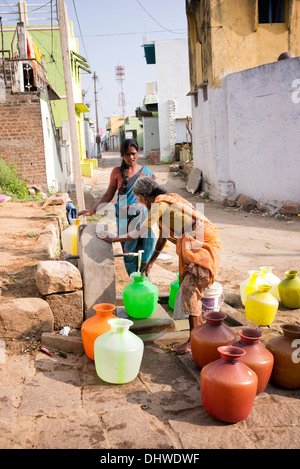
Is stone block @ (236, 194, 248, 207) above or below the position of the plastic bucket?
above

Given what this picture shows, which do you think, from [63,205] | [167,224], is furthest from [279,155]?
[167,224]

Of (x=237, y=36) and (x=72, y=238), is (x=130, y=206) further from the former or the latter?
(x=237, y=36)

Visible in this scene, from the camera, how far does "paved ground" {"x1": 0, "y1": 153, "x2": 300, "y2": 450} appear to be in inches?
89.4

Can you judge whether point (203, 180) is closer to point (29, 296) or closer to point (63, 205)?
point (63, 205)

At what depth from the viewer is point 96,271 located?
3697mm

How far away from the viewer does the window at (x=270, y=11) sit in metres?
11.8

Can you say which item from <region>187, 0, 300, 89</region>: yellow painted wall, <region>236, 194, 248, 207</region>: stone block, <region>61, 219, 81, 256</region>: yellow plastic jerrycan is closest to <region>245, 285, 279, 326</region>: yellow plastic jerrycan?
<region>61, 219, 81, 256</region>: yellow plastic jerrycan

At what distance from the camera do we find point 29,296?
3.74 m

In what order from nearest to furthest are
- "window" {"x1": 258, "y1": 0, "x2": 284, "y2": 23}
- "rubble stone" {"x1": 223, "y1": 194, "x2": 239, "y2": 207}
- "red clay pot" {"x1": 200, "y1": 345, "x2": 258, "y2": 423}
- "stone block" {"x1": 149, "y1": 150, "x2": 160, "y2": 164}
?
"red clay pot" {"x1": 200, "y1": 345, "x2": 258, "y2": 423} < "rubble stone" {"x1": 223, "y1": 194, "x2": 239, "y2": 207} < "window" {"x1": 258, "y1": 0, "x2": 284, "y2": 23} < "stone block" {"x1": 149, "y1": 150, "x2": 160, "y2": 164}

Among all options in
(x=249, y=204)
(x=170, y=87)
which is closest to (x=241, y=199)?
(x=249, y=204)

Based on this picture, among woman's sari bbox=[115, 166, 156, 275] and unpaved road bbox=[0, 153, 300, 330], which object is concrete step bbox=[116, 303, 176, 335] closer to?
woman's sari bbox=[115, 166, 156, 275]

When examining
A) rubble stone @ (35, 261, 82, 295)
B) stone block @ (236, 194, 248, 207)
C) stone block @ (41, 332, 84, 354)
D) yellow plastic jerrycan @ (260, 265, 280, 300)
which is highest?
rubble stone @ (35, 261, 82, 295)

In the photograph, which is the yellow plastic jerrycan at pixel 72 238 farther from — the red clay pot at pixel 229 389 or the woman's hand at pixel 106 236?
the red clay pot at pixel 229 389

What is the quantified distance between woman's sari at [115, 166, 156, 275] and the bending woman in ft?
2.77
